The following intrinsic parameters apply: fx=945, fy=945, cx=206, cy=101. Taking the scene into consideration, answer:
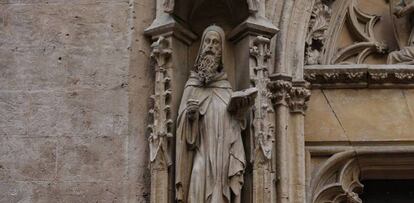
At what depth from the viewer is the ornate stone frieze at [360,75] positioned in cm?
817

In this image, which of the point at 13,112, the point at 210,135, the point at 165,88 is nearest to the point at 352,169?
the point at 210,135

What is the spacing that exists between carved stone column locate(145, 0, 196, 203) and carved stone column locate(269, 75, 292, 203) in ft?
2.49

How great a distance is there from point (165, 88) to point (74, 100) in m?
0.78

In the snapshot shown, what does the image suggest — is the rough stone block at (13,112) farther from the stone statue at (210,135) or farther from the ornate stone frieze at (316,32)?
the ornate stone frieze at (316,32)

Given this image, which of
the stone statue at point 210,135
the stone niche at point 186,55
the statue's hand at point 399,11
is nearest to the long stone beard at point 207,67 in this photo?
the stone statue at point 210,135

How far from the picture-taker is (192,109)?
7168 mm

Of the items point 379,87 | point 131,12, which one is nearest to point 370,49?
point 379,87

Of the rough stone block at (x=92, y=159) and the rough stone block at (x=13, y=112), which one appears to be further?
the rough stone block at (x=13, y=112)

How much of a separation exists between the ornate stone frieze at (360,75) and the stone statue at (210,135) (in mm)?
1085

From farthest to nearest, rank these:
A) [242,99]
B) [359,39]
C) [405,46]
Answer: [359,39] < [405,46] < [242,99]

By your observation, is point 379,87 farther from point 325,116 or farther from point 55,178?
point 55,178

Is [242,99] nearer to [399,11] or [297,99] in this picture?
[297,99]

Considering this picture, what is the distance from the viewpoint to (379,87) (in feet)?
27.2

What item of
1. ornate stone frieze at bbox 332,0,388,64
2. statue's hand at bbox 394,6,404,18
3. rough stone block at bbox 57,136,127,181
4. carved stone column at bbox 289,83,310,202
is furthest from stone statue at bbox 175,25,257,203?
statue's hand at bbox 394,6,404,18
